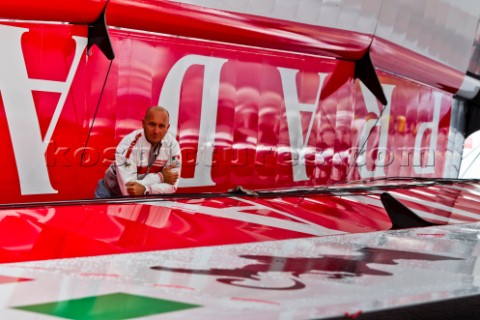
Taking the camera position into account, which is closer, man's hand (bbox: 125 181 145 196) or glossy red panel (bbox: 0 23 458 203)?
glossy red panel (bbox: 0 23 458 203)

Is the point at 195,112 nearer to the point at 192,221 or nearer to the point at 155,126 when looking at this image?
the point at 155,126

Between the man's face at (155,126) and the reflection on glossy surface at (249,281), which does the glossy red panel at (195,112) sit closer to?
the man's face at (155,126)

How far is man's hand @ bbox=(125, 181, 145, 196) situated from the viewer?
237 cm

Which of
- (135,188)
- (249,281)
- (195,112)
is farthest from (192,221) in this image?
(195,112)

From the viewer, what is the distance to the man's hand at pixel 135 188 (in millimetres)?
2373

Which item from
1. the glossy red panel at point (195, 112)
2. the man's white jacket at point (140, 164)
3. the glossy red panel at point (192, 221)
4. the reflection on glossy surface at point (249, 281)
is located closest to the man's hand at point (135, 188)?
the man's white jacket at point (140, 164)

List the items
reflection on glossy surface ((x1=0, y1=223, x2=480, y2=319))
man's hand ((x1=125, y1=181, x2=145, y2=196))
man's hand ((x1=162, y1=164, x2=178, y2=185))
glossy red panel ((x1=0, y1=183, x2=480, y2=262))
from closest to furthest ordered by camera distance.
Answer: reflection on glossy surface ((x1=0, y1=223, x2=480, y2=319)), glossy red panel ((x1=0, y1=183, x2=480, y2=262)), man's hand ((x1=125, y1=181, x2=145, y2=196)), man's hand ((x1=162, y1=164, x2=178, y2=185))

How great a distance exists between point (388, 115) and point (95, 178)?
7.02 feet

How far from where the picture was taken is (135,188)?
2383 mm

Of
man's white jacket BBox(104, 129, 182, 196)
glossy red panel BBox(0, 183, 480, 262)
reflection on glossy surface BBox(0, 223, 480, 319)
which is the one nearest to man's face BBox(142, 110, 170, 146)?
man's white jacket BBox(104, 129, 182, 196)

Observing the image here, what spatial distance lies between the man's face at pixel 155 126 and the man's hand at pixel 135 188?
0.62 ft

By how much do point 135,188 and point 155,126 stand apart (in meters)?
0.27

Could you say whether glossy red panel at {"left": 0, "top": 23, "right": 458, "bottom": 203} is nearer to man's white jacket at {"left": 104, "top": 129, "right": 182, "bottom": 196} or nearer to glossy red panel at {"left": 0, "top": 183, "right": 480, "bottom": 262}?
man's white jacket at {"left": 104, "top": 129, "right": 182, "bottom": 196}

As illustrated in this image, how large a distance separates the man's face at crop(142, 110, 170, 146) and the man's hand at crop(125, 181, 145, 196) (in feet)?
0.62
